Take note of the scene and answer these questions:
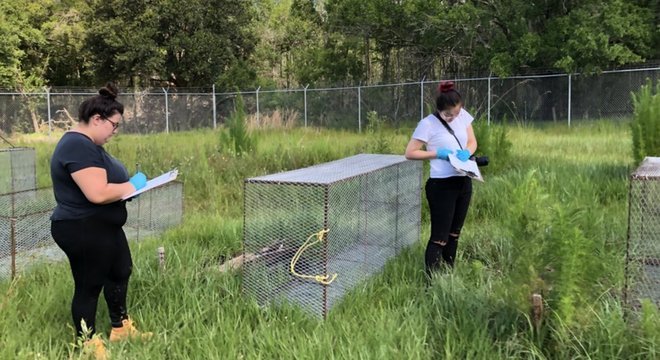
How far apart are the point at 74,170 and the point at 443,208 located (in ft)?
7.94

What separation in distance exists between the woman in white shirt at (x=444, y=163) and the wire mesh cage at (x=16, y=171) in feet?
18.4

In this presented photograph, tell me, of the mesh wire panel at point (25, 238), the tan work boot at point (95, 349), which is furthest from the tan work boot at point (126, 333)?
the mesh wire panel at point (25, 238)

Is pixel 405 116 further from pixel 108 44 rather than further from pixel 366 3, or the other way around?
pixel 108 44

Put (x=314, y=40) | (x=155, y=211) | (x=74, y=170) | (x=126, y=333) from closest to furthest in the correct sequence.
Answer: (x=74, y=170) < (x=126, y=333) < (x=155, y=211) < (x=314, y=40)

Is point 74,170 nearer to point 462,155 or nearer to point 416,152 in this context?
point 416,152

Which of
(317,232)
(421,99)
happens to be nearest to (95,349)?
(317,232)

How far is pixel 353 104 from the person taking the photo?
21.2 metres

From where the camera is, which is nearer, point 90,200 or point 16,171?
point 90,200

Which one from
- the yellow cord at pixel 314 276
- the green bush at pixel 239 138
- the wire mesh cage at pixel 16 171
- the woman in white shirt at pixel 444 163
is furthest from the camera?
the green bush at pixel 239 138

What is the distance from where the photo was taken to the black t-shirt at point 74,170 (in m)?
3.03

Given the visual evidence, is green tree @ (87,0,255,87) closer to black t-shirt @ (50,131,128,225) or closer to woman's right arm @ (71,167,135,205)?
black t-shirt @ (50,131,128,225)

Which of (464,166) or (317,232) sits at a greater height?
(464,166)

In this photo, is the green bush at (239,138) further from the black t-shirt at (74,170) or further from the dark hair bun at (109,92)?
the black t-shirt at (74,170)

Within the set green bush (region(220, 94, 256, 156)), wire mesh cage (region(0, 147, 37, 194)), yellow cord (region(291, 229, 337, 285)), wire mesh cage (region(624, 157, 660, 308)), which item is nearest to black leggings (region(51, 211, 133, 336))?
yellow cord (region(291, 229, 337, 285))
